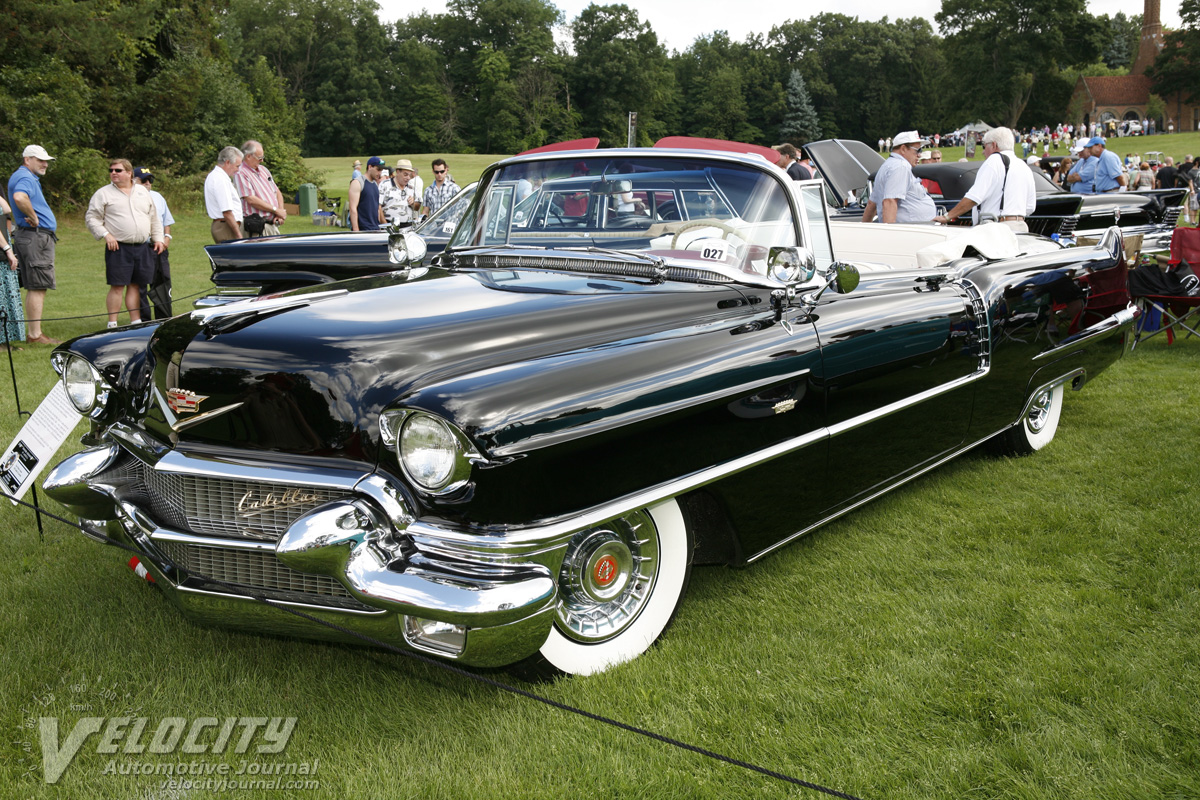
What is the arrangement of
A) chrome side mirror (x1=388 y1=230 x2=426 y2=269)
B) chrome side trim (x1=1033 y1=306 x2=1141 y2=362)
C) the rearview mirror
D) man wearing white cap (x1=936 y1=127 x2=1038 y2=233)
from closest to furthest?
the rearview mirror → chrome side mirror (x1=388 y1=230 x2=426 y2=269) → chrome side trim (x1=1033 y1=306 x2=1141 y2=362) → man wearing white cap (x1=936 y1=127 x2=1038 y2=233)

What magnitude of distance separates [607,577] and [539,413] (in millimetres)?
649

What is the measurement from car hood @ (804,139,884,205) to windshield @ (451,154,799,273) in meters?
6.68

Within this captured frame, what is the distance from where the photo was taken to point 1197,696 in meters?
2.49

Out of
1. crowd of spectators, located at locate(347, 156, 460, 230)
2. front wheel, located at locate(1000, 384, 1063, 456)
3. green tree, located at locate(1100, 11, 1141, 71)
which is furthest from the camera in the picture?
green tree, located at locate(1100, 11, 1141, 71)

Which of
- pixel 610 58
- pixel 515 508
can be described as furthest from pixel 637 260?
pixel 610 58

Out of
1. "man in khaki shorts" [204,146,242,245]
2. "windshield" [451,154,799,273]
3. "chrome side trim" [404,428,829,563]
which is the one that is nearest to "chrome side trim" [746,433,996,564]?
"chrome side trim" [404,428,829,563]

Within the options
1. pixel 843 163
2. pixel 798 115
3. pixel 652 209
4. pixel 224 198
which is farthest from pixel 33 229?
pixel 798 115

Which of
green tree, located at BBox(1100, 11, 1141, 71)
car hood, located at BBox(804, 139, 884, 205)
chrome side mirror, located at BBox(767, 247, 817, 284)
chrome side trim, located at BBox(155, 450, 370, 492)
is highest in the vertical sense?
green tree, located at BBox(1100, 11, 1141, 71)

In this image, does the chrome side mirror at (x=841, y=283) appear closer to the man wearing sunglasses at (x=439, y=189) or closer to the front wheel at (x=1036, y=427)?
the front wheel at (x=1036, y=427)

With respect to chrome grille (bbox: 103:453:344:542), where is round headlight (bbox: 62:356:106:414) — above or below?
above

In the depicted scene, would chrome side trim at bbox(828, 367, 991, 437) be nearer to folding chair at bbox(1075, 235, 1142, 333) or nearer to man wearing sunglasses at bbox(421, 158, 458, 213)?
folding chair at bbox(1075, 235, 1142, 333)

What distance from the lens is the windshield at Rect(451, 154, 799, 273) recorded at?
3.35 metres

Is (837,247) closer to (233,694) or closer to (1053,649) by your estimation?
(1053,649)

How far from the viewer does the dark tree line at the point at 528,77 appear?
27125 mm
